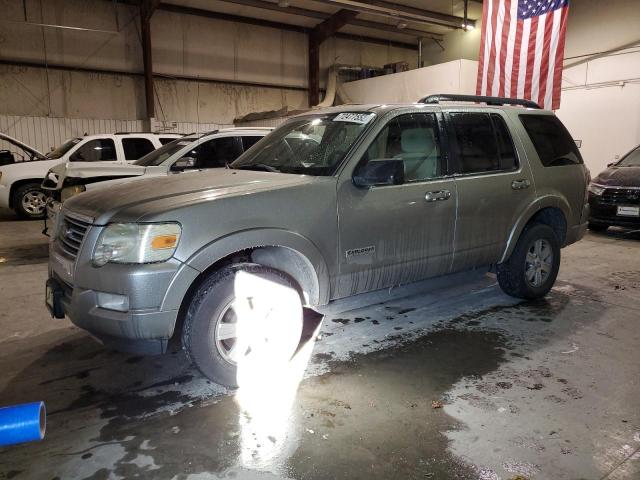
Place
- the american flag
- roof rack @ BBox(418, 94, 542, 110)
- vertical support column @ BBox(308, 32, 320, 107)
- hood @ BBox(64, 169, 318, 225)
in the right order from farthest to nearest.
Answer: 1. vertical support column @ BBox(308, 32, 320, 107)
2. the american flag
3. roof rack @ BBox(418, 94, 542, 110)
4. hood @ BBox(64, 169, 318, 225)

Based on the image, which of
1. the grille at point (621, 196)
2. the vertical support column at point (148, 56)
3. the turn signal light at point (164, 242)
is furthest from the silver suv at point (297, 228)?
the vertical support column at point (148, 56)

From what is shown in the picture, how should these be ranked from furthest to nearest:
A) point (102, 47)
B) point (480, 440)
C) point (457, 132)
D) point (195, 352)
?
point (102, 47) < point (457, 132) < point (195, 352) < point (480, 440)

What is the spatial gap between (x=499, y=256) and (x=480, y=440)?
2187 mm

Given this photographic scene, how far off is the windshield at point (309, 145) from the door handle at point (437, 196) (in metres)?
0.73

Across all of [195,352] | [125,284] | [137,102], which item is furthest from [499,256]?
[137,102]

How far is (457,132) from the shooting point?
3.96 metres

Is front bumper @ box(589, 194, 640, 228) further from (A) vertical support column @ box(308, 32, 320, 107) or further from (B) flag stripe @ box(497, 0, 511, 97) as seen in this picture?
(A) vertical support column @ box(308, 32, 320, 107)

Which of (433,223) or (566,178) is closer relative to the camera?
(433,223)

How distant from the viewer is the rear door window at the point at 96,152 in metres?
9.93

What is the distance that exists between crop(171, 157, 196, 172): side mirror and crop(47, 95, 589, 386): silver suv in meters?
2.97

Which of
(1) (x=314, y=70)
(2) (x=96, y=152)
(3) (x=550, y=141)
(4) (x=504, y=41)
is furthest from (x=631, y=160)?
(1) (x=314, y=70)

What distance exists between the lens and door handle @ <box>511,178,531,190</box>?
4.26m

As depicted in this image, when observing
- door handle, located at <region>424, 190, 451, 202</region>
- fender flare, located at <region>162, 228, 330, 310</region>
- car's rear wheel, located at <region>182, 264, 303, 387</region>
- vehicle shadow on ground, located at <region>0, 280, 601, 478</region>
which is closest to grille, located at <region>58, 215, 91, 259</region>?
fender flare, located at <region>162, 228, 330, 310</region>

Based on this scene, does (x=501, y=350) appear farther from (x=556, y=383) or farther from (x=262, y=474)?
(x=262, y=474)
